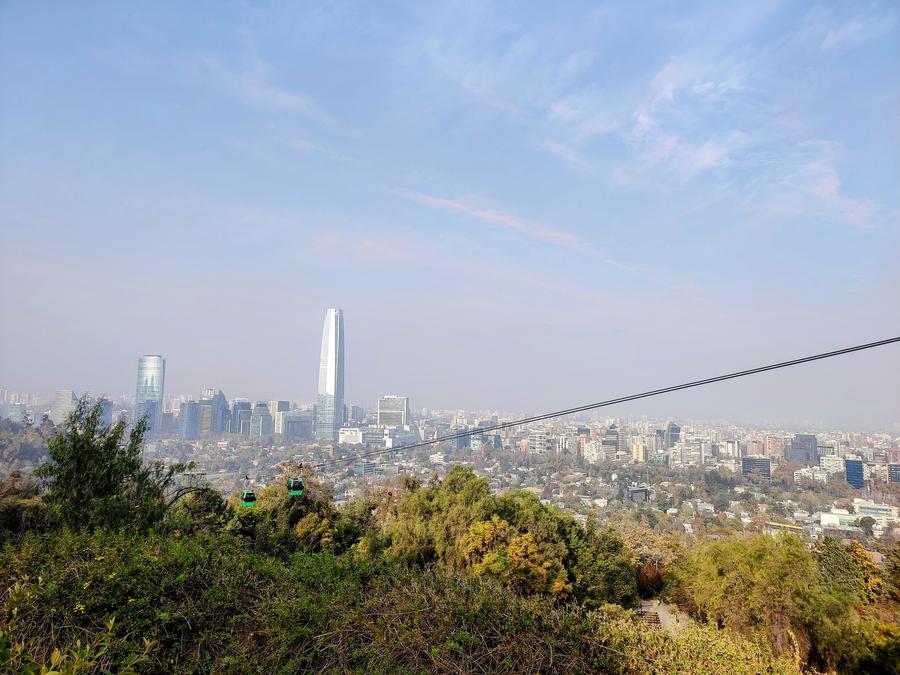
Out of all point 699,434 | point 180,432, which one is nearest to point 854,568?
point 699,434

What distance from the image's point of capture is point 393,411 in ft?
372

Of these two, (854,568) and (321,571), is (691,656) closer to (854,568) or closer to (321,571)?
(321,571)

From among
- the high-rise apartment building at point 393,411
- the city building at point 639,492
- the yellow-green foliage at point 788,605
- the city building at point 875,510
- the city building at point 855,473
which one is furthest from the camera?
the high-rise apartment building at point 393,411

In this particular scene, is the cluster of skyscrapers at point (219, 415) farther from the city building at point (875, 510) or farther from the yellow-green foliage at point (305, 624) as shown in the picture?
the yellow-green foliage at point (305, 624)

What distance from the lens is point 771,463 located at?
57.1 m

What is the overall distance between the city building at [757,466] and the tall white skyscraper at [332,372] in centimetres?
8430

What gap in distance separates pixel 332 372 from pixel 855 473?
109266 mm

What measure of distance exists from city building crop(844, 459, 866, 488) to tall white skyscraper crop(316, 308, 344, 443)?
93.4 metres

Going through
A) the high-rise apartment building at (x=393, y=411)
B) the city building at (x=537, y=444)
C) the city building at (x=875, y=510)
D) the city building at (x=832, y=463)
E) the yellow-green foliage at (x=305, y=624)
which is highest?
the high-rise apartment building at (x=393, y=411)

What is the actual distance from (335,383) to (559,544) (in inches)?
4955

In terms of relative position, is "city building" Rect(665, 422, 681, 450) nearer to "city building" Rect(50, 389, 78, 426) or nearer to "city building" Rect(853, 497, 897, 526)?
"city building" Rect(853, 497, 897, 526)

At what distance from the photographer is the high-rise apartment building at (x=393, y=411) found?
364 ft

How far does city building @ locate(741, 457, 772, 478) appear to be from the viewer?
54.4 metres

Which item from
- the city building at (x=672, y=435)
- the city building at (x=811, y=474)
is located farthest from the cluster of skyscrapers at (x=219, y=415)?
the city building at (x=811, y=474)
